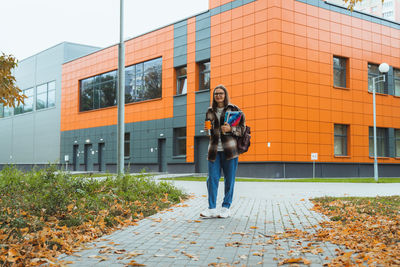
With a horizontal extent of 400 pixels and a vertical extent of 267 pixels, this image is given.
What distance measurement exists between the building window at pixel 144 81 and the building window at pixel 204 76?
4.35 meters

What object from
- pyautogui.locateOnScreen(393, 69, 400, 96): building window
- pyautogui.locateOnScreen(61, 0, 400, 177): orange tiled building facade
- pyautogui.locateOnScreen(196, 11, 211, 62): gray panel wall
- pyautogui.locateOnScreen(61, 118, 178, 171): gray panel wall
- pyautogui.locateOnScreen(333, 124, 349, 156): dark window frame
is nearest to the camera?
pyautogui.locateOnScreen(61, 0, 400, 177): orange tiled building facade

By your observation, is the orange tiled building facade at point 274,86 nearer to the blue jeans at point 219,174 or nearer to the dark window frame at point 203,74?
the dark window frame at point 203,74

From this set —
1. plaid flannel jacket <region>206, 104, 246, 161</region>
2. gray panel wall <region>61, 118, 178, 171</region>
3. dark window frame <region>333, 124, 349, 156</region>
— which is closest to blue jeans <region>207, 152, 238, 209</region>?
plaid flannel jacket <region>206, 104, 246, 161</region>

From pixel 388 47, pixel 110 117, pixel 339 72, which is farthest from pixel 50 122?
pixel 388 47

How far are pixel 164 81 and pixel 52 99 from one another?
1962cm

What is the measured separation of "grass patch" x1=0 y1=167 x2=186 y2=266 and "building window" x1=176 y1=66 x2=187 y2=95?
21.0m

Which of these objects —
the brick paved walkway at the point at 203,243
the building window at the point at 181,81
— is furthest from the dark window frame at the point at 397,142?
the brick paved walkway at the point at 203,243

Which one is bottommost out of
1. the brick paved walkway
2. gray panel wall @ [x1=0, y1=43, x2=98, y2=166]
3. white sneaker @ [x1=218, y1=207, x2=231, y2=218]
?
the brick paved walkway

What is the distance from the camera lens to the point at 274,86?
24922mm

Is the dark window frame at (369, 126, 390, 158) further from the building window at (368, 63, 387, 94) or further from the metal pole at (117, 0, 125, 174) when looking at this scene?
the metal pole at (117, 0, 125, 174)

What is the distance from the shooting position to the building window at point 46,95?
4650 centimetres

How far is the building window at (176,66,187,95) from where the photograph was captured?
31.4m

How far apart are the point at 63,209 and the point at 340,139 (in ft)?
80.0

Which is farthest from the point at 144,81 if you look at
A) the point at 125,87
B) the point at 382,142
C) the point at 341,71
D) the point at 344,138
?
the point at 382,142
